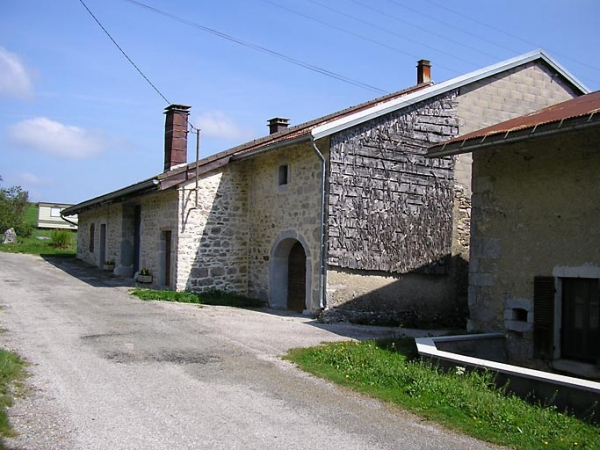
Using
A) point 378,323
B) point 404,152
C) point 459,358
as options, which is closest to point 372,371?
point 459,358

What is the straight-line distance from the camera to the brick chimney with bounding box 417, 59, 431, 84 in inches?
695

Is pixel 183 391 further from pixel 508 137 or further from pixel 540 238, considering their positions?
pixel 540 238

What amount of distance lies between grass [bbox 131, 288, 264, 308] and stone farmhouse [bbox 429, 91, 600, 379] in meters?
6.14

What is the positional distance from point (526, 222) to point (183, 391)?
5766mm

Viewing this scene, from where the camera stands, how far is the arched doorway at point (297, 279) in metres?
13.9

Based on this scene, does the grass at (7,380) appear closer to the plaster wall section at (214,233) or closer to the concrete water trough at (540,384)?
the concrete water trough at (540,384)

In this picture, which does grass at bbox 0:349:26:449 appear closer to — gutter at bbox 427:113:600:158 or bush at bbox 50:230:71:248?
gutter at bbox 427:113:600:158

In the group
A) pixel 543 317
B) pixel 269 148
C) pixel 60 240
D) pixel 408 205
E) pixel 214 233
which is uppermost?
pixel 269 148

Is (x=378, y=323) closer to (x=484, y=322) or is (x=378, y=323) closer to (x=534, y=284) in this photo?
(x=484, y=322)

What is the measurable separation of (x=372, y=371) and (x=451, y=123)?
8404mm

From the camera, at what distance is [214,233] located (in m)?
15.1

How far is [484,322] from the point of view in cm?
978

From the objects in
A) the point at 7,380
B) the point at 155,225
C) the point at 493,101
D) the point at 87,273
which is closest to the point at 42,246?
the point at 87,273

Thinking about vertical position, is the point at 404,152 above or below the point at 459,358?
above
